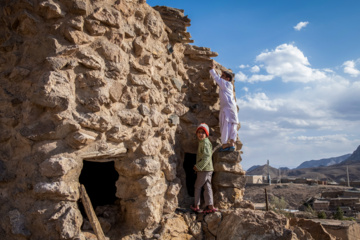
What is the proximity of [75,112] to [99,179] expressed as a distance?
95.6 inches

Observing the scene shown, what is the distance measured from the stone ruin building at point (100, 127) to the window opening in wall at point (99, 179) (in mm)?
77

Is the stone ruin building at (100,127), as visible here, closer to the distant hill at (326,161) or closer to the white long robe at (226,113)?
the white long robe at (226,113)

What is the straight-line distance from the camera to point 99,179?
5715mm

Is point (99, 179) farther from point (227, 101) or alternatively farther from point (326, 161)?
point (326, 161)

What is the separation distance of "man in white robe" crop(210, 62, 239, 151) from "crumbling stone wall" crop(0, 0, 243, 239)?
100cm

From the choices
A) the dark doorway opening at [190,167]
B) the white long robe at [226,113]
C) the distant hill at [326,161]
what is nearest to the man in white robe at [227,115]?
the white long robe at [226,113]

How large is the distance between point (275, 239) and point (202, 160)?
4.78ft

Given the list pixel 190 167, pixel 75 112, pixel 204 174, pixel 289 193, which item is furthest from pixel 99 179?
pixel 289 193

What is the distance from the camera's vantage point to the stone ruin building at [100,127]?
3334 millimetres

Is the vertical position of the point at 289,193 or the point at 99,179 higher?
the point at 99,179

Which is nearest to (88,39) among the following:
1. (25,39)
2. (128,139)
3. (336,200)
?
(25,39)

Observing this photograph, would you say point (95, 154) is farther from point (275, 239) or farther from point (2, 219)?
point (275, 239)

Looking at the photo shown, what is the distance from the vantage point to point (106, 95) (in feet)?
12.6

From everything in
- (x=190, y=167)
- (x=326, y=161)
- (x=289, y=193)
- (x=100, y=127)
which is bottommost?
(x=289, y=193)
